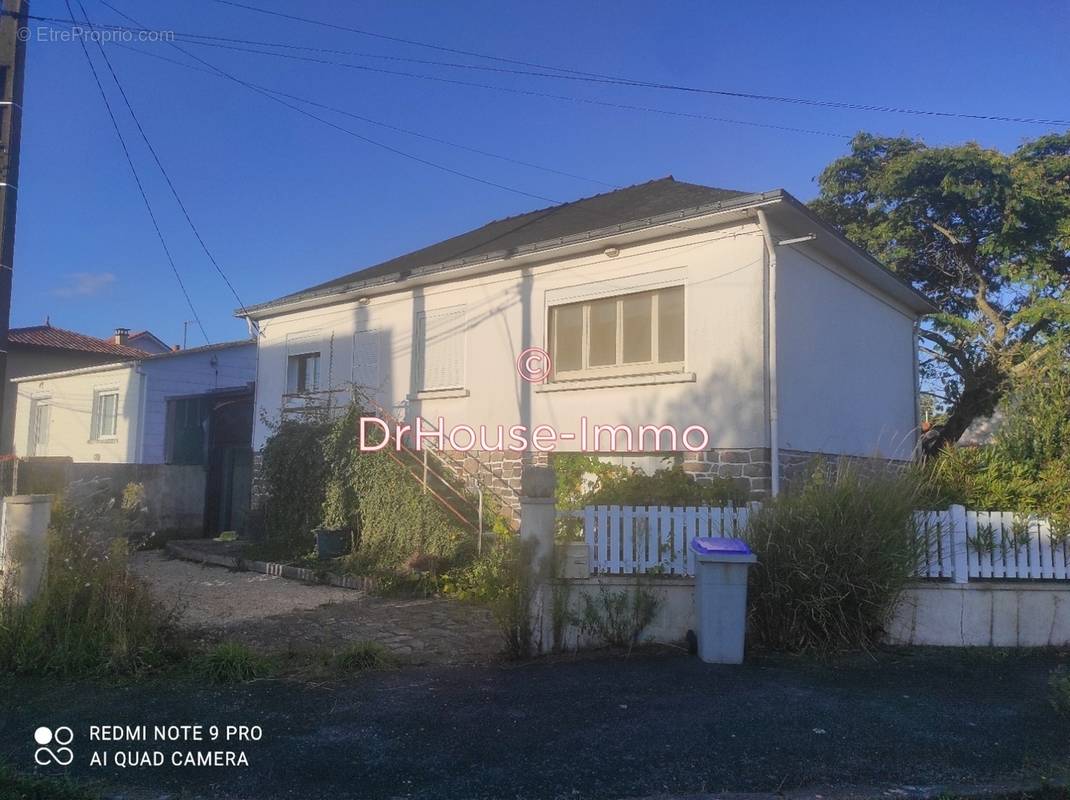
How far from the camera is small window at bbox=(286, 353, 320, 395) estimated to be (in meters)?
14.5

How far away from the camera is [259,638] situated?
693 centimetres

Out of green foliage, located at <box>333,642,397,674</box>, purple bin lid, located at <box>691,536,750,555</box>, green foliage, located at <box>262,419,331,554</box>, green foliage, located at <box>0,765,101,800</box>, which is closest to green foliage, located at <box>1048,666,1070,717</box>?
purple bin lid, located at <box>691,536,750,555</box>

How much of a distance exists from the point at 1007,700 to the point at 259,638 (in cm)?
605

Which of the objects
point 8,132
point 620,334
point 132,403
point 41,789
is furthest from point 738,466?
point 132,403

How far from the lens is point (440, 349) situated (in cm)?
1235

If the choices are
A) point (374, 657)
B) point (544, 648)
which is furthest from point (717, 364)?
point (374, 657)

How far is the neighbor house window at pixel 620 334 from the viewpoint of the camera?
9.89 metres

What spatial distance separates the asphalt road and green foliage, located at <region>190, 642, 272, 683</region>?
0.21m

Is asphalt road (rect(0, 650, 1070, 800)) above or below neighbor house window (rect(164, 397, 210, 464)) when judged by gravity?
below

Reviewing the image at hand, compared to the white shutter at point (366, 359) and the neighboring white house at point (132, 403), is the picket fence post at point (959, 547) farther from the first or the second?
the neighboring white house at point (132, 403)

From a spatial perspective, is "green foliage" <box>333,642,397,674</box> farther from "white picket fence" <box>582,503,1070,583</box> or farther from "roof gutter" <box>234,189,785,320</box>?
"roof gutter" <box>234,189,785,320</box>

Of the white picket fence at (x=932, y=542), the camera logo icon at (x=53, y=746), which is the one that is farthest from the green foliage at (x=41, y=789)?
the white picket fence at (x=932, y=542)

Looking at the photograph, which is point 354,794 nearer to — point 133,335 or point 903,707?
point 903,707

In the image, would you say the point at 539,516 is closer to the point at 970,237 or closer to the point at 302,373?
the point at 302,373
